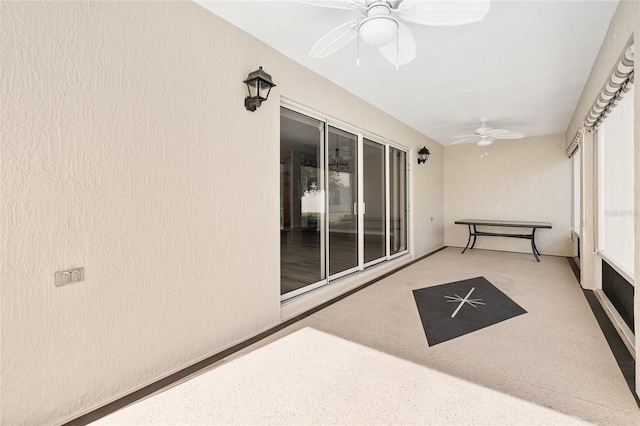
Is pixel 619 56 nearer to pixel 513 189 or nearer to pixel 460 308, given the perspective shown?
pixel 460 308

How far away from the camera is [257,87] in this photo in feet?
8.38

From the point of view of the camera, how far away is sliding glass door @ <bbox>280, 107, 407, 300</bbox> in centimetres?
347

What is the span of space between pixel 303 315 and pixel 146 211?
1892 millimetres

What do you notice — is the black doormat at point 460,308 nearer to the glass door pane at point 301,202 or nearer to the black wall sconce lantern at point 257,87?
the glass door pane at point 301,202

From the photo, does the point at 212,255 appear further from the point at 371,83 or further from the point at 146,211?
the point at 371,83

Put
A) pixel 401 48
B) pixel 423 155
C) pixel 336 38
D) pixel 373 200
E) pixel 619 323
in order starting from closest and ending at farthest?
pixel 336 38 → pixel 401 48 → pixel 619 323 → pixel 373 200 → pixel 423 155

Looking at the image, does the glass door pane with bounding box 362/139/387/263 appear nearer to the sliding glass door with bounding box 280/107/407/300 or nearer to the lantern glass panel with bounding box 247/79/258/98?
the sliding glass door with bounding box 280/107/407/300

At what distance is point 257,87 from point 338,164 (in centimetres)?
184

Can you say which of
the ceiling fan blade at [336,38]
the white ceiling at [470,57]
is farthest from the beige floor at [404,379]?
the white ceiling at [470,57]

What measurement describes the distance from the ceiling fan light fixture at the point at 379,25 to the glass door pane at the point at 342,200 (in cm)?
203

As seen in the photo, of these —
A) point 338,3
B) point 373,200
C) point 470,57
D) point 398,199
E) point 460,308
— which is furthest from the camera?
point 398,199

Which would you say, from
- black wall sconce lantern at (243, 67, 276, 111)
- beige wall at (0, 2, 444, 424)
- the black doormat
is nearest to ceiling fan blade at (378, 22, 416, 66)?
black wall sconce lantern at (243, 67, 276, 111)

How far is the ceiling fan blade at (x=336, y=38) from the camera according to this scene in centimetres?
208

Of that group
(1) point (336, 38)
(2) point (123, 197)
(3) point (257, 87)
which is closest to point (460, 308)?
(1) point (336, 38)
